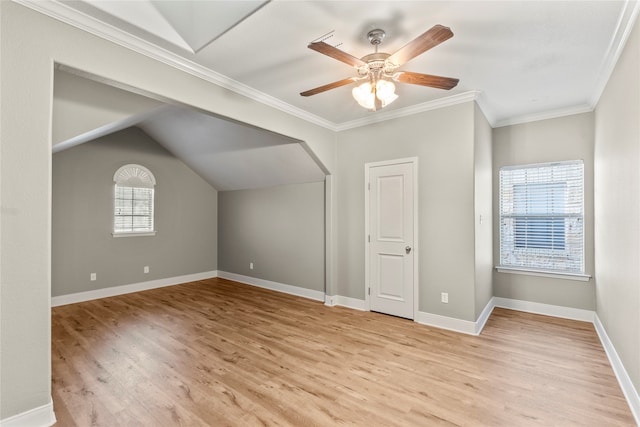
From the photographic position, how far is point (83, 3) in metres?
1.95

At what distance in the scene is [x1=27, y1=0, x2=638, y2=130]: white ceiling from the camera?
6.63 feet

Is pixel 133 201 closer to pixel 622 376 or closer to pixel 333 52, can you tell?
pixel 333 52

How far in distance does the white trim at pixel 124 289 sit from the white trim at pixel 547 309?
5528 mm

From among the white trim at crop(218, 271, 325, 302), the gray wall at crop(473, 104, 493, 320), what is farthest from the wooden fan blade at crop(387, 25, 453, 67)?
A: the white trim at crop(218, 271, 325, 302)

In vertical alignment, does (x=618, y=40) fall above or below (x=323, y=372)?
above

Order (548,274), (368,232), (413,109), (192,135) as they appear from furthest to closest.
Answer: (192,135)
(368,232)
(548,274)
(413,109)

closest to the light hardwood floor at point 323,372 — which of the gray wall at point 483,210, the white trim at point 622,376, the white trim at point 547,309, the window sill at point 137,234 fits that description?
the white trim at point 622,376

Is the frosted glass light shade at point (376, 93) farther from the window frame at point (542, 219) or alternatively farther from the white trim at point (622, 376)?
the window frame at point (542, 219)

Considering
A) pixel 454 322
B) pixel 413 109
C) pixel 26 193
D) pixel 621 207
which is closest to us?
pixel 26 193

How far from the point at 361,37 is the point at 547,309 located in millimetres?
Result: 4230

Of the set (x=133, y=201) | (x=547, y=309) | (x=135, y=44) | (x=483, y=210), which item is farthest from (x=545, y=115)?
(x=133, y=201)

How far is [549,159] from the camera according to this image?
161 inches

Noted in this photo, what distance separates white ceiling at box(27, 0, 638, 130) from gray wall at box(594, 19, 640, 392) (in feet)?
0.92

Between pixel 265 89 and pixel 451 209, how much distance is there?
2.56 metres
